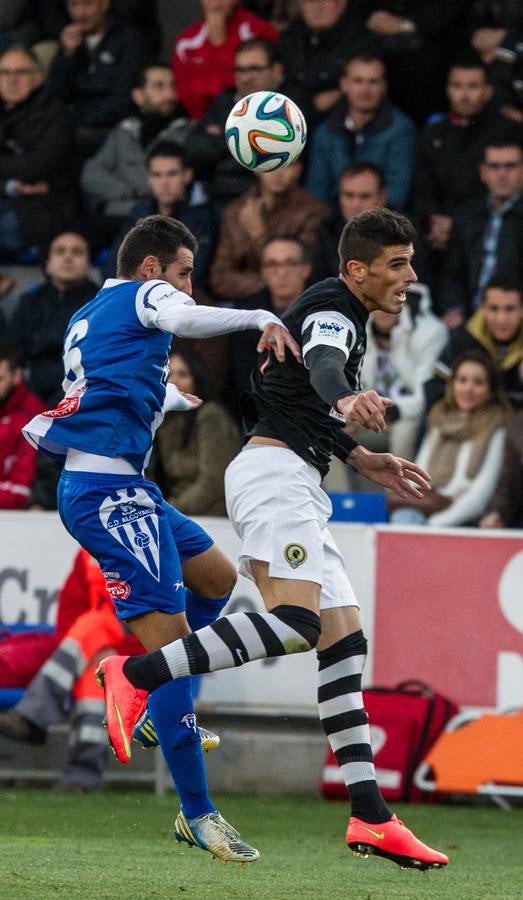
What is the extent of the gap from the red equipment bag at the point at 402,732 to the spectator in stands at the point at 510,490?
1.37 metres

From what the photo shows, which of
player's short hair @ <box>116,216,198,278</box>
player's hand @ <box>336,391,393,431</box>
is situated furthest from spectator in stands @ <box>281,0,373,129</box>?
player's hand @ <box>336,391,393,431</box>

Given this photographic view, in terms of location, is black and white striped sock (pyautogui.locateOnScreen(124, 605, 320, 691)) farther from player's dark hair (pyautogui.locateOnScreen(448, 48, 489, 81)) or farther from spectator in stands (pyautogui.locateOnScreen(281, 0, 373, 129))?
spectator in stands (pyautogui.locateOnScreen(281, 0, 373, 129))

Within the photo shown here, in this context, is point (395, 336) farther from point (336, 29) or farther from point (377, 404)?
point (377, 404)

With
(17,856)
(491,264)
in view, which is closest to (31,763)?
(17,856)

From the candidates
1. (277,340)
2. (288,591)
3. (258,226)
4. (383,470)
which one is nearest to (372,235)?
(277,340)

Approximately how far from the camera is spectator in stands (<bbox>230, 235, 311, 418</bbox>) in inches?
446

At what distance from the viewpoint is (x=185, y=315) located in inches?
226

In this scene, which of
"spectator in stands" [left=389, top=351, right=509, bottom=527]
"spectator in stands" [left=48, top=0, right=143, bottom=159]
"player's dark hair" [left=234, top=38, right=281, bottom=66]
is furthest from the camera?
"spectator in stands" [left=48, top=0, right=143, bottom=159]

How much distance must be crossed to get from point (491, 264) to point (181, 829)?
6666 mm

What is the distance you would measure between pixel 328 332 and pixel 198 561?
1.19 m

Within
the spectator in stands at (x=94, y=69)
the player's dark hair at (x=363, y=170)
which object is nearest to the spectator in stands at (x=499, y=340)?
the player's dark hair at (x=363, y=170)

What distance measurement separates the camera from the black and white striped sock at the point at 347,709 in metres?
6.12

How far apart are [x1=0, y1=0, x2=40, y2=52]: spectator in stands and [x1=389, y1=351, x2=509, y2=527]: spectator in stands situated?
6.68 metres

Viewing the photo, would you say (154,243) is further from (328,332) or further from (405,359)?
(405,359)
